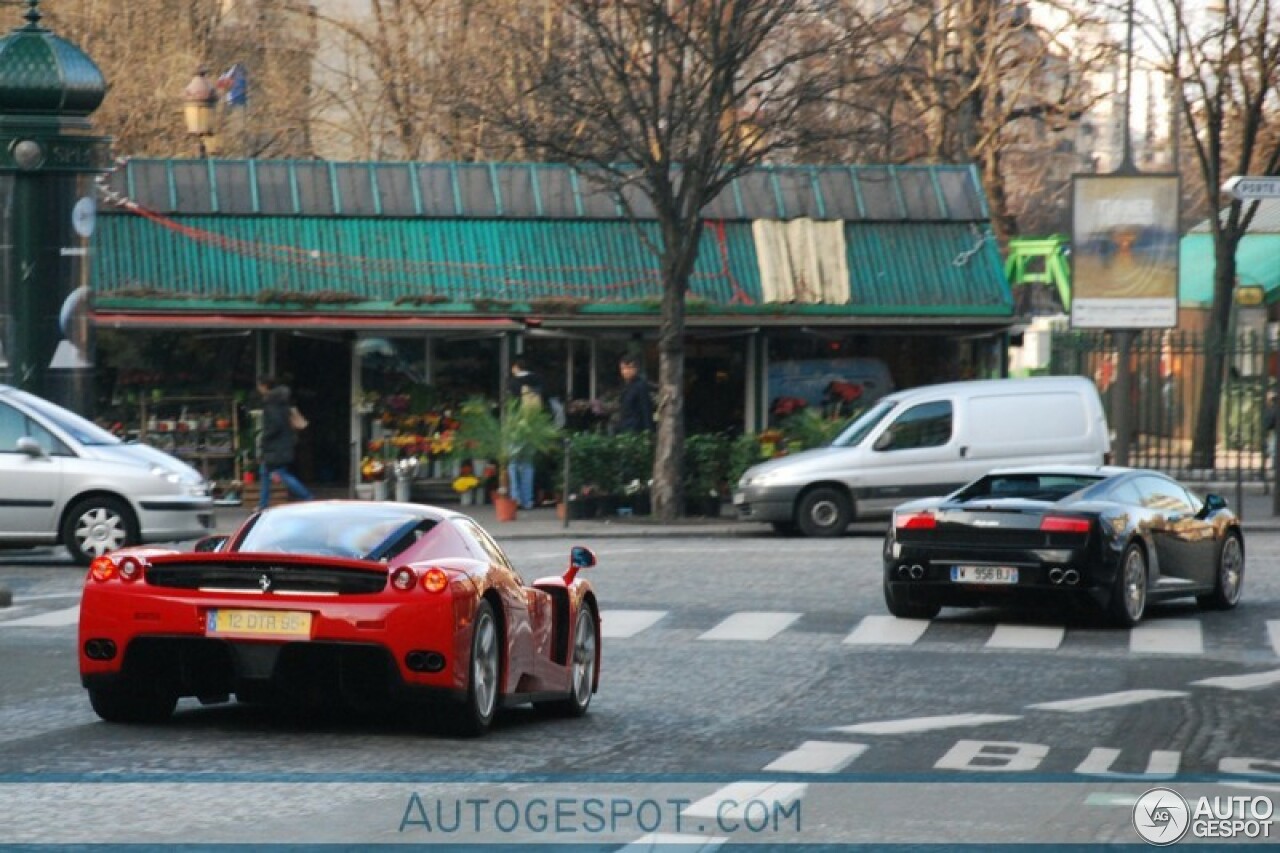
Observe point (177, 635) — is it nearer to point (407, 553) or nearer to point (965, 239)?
point (407, 553)

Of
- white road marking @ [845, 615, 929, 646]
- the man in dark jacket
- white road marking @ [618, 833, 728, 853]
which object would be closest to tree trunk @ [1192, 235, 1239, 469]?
the man in dark jacket

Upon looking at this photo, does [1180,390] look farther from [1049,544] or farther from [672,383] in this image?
[1049,544]

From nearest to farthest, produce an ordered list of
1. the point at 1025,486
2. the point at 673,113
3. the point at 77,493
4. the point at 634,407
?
1. the point at 1025,486
2. the point at 77,493
3. the point at 673,113
4. the point at 634,407

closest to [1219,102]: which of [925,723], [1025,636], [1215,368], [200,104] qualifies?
[1215,368]

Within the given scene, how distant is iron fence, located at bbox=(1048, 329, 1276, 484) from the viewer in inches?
1422

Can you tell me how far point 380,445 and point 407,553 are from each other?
22714mm

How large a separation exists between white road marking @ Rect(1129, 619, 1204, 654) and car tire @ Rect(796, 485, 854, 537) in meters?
8.88

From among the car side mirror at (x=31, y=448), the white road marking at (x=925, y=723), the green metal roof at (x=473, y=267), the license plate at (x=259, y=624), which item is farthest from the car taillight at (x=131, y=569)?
the green metal roof at (x=473, y=267)

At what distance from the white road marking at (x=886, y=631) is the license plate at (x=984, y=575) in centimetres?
49

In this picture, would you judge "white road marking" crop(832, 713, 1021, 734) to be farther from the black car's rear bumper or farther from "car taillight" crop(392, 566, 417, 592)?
the black car's rear bumper

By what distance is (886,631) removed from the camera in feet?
59.0

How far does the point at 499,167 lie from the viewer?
1411 inches

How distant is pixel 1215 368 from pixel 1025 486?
18.7 m

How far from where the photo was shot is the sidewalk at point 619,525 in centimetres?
2823
